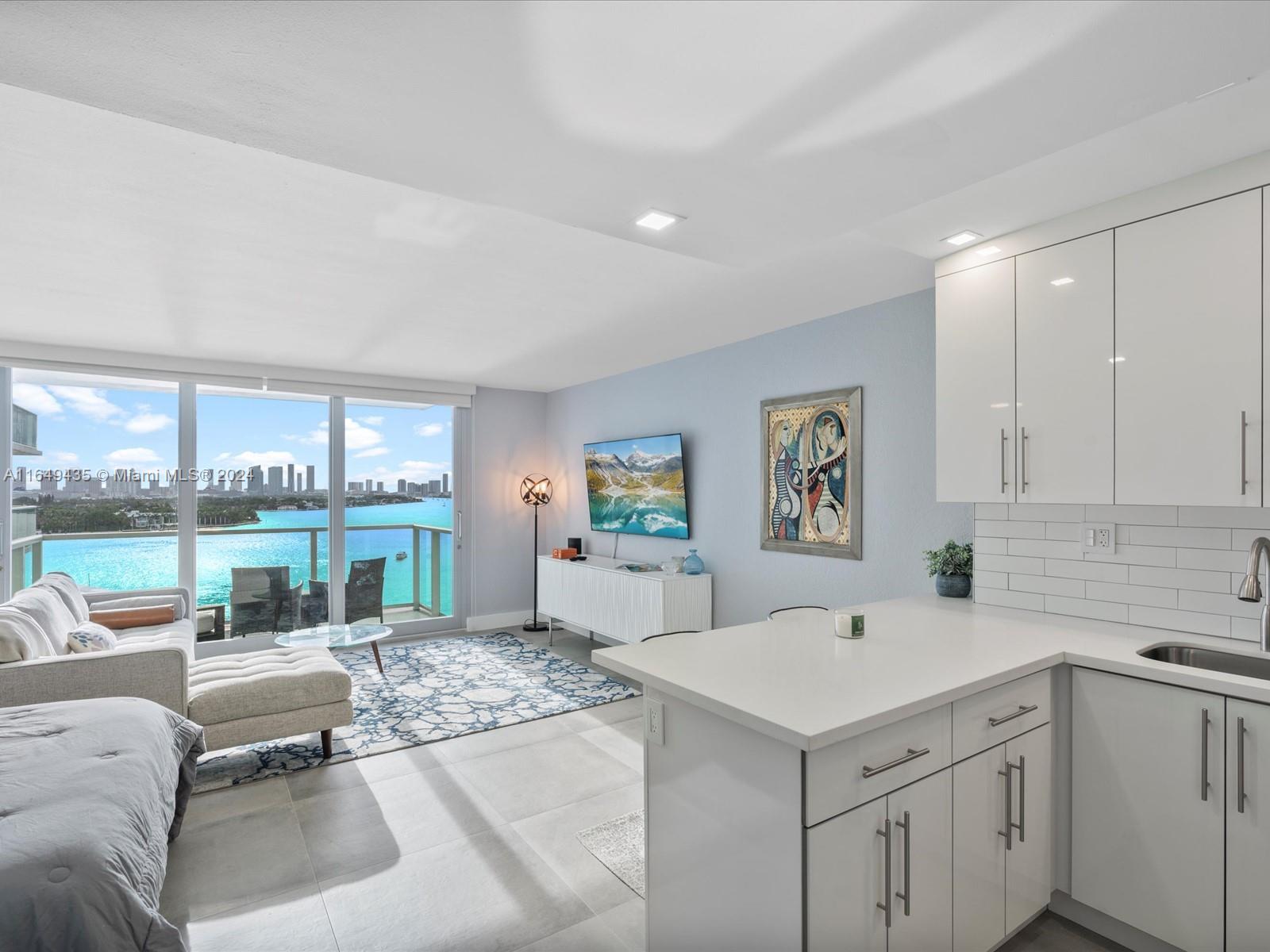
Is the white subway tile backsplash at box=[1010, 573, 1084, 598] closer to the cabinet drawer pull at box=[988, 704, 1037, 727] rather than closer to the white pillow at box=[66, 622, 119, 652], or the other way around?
the cabinet drawer pull at box=[988, 704, 1037, 727]

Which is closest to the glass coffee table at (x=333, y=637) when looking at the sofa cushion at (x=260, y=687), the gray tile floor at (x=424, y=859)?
the sofa cushion at (x=260, y=687)

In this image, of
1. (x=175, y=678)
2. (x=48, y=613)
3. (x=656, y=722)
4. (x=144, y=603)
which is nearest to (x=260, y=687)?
(x=175, y=678)

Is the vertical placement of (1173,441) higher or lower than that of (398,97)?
lower

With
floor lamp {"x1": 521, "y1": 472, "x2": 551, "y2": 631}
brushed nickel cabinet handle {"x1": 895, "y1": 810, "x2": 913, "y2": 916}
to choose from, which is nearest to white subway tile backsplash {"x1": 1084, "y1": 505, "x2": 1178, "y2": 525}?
brushed nickel cabinet handle {"x1": 895, "y1": 810, "x2": 913, "y2": 916}

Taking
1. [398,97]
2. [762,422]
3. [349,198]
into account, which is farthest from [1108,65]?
[762,422]

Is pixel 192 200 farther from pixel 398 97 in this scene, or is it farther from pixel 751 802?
pixel 751 802

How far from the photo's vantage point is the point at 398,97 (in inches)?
55.5

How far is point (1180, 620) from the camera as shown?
2303 millimetres

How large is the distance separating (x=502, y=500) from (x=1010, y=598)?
4.98 m

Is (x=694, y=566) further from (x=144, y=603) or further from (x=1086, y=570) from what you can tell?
(x=144, y=603)

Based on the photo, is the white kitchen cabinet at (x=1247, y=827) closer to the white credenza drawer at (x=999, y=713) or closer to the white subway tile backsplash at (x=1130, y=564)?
the white credenza drawer at (x=999, y=713)

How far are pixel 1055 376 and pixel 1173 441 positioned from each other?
0.44 m

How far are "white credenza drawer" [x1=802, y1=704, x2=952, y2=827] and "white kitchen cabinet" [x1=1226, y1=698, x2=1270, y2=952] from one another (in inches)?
29.9

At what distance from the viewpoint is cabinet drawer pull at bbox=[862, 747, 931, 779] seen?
1524 mm
